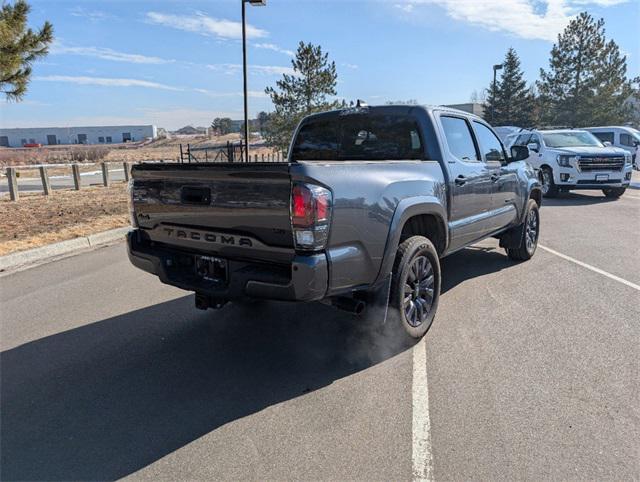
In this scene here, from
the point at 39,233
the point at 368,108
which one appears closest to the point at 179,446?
the point at 368,108

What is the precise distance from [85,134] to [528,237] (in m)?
141

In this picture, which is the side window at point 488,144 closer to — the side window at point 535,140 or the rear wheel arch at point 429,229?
the rear wheel arch at point 429,229

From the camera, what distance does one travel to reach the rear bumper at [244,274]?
2971 millimetres

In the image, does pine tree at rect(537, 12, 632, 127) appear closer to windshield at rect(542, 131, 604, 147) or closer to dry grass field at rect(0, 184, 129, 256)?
windshield at rect(542, 131, 604, 147)

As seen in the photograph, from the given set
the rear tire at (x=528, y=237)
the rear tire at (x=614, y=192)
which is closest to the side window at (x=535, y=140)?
the rear tire at (x=614, y=192)

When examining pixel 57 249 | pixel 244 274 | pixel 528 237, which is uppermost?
pixel 244 274

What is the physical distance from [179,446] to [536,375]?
250cm

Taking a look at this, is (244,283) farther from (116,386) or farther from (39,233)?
(39,233)

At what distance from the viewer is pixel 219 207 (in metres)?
3.36

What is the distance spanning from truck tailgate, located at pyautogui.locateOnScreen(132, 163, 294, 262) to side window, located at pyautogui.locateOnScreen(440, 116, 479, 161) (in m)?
2.33

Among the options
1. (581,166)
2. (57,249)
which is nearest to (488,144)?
(57,249)

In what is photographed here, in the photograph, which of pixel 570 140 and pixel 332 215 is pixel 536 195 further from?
pixel 570 140

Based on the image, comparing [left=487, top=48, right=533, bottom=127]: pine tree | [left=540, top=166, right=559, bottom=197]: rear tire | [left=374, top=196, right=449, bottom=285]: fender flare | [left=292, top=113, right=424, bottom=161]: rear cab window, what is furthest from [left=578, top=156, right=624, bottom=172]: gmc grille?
[left=487, top=48, right=533, bottom=127]: pine tree

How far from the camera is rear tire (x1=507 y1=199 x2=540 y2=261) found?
648 cm
